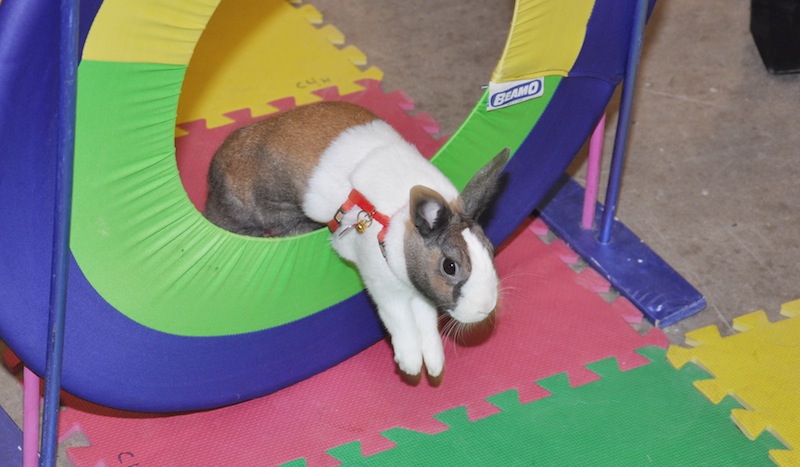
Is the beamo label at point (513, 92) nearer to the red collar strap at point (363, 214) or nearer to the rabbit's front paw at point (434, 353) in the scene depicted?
the red collar strap at point (363, 214)

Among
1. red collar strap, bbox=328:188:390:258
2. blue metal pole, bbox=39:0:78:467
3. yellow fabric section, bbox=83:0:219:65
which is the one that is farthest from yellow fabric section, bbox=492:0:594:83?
blue metal pole, bbox=39:0:78:467

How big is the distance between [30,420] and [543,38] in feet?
4.65

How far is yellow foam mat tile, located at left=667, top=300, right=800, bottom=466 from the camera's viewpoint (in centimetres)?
249

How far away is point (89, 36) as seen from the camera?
71.9 inches

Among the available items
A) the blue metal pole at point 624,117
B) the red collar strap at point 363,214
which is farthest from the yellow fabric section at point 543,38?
the red collar strap at point 363,214

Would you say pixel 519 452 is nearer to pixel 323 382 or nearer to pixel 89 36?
pixel 323 382

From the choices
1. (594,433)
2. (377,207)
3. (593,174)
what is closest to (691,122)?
(593,174)

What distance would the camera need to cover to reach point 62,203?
1.82 metres

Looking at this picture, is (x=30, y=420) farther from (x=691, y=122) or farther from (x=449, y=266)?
(x=691, y=122)

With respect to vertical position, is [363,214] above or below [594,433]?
above

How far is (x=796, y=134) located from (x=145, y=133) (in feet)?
7.39

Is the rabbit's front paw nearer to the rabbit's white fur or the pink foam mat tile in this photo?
the rabbit's white fur

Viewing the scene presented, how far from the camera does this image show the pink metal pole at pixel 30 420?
2.16 metres

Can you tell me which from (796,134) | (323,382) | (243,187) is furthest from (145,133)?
(796,134)
